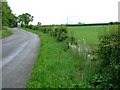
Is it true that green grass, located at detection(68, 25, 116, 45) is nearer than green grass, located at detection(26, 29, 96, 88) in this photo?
No

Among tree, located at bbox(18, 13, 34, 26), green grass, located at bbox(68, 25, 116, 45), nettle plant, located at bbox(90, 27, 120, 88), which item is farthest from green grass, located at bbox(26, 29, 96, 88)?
tree, located at bbox(18, 13, 34, 26)

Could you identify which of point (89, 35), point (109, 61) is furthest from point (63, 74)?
point (89, 35)

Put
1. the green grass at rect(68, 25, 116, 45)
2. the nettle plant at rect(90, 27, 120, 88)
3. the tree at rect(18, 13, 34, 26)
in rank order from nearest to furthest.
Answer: the nettle plant at rect(90, 27, 120, 88), the green grass at rect(68, 25, 116, 45), the tree at rect(18, 13, 34, 26)

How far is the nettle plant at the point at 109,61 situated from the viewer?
9.87 metres

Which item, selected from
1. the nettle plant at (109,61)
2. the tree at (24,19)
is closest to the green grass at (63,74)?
the nettle plant at (109,61)

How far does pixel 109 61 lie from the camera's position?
440 inches

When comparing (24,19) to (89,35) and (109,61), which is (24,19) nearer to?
(89,35)

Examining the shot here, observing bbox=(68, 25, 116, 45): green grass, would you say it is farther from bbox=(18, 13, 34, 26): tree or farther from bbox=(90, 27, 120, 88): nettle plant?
bbox=(18, 13, 34, 26): tree

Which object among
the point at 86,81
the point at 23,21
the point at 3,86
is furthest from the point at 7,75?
the point at 23,21

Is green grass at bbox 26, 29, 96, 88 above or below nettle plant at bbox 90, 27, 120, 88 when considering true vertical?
below

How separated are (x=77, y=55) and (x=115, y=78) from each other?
24.3ft

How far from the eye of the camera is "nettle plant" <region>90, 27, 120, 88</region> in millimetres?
9867

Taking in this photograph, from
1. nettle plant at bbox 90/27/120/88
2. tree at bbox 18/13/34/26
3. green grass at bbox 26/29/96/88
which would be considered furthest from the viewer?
tree at bbox 18/13/34/26

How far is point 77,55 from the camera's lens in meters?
17.2
